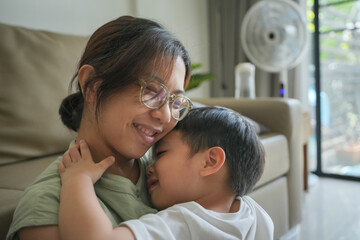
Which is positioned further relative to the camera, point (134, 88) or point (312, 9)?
point (312, 9)

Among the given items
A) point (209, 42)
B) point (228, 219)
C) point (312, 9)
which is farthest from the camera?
point (209, 42)

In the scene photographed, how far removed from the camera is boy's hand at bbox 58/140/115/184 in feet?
2.23

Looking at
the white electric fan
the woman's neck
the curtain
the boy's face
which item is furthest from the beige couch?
the curtain

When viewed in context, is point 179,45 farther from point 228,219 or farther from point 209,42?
point 209,42

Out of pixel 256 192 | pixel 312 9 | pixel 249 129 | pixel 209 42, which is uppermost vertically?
pixel 312 9

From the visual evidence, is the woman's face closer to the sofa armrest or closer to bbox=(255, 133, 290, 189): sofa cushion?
bbox=(255, 133, 290, 189): sofa cushion

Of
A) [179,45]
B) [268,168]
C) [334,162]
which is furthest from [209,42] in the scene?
[179,45]

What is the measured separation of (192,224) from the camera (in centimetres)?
67

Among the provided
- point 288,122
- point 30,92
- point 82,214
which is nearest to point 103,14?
point 30,92

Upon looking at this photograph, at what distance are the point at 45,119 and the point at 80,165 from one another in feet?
2.96

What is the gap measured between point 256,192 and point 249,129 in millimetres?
777

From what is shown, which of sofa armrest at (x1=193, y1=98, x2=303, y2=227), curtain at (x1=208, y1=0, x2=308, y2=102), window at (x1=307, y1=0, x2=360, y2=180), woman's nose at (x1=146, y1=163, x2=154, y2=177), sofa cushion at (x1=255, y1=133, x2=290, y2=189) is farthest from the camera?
curtain at (x1=208, y1=0, x2=308, y2=102)

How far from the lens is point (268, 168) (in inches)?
62.4

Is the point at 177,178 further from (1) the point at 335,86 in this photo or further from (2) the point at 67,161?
(1) the point at 335,86
